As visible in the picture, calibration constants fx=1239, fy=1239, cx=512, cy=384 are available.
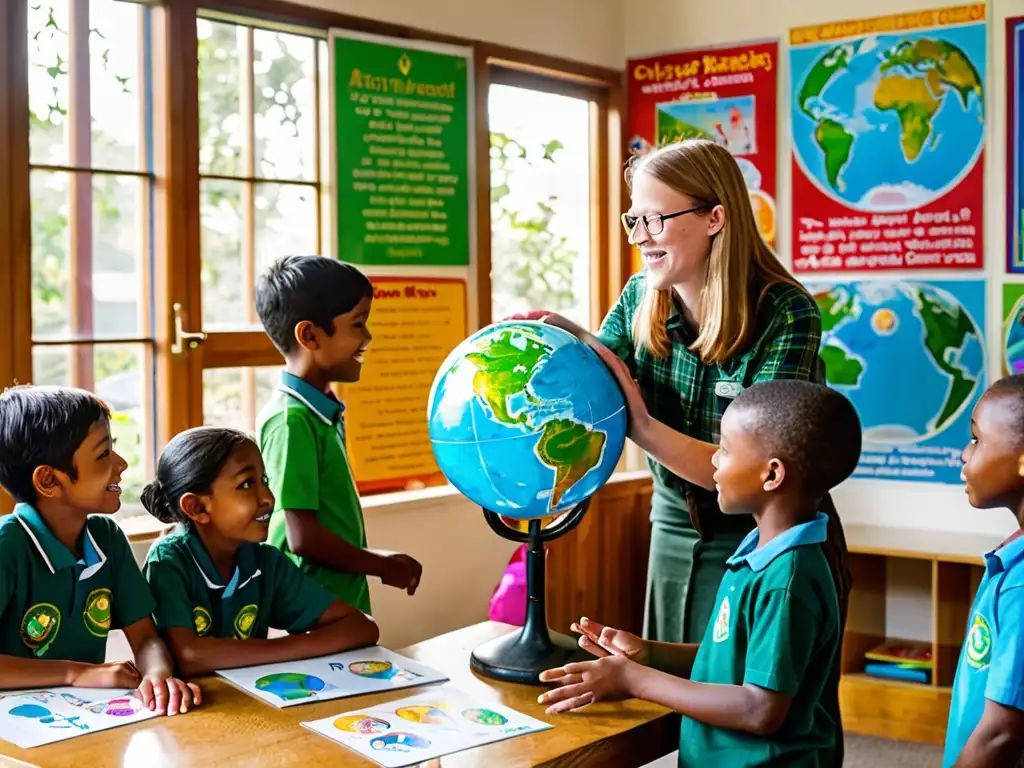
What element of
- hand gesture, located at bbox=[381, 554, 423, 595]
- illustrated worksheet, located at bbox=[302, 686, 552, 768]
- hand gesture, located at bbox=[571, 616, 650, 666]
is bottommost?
illustrated worksheet, located at bbox=[302, 686, 552, 768]

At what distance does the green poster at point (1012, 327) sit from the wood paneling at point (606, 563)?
4.05 ft

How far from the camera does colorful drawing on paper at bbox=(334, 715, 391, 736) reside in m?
1.61

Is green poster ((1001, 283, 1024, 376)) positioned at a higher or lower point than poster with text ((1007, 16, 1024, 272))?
lower

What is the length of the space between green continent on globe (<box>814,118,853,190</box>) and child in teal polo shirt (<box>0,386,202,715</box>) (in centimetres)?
301

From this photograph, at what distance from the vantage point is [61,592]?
190 centimetres

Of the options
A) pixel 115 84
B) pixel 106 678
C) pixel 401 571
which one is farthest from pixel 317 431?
pixel 115 84

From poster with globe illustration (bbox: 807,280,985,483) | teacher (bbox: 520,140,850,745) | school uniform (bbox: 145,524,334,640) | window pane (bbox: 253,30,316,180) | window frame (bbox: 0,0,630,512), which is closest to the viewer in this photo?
school uniform (bbox: 145,524,334,640)

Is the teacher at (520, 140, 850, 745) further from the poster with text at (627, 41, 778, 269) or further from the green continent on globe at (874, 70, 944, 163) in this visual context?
the poster with text at (627, 41, 778, 269)

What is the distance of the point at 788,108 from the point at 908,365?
3.31 ft

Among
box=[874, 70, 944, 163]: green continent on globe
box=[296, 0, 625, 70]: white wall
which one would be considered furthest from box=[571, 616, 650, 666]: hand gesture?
box=[874, 70, 944, 163]: green continent on globe

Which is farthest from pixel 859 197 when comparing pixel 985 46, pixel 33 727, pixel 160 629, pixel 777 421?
pixel 33 727

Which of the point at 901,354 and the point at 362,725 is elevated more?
the point at 901,354

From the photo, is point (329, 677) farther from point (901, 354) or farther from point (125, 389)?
point (901, 354)

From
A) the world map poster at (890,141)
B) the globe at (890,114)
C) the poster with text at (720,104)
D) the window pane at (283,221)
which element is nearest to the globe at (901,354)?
the world map poster at (890,141)
